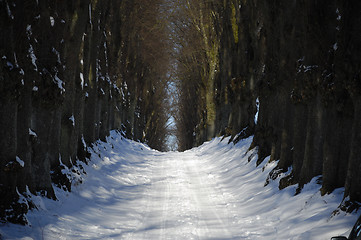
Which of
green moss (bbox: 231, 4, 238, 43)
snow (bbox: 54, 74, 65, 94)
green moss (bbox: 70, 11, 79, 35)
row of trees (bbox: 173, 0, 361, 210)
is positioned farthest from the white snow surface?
green moss (bbox: 231, 4, 238, 43)

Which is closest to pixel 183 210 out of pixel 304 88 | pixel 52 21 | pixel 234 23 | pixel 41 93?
pixel 304 88

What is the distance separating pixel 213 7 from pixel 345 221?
60.3 feet

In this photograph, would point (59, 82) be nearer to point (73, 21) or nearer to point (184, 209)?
point (73, 21)

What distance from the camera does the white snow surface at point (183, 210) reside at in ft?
20.2

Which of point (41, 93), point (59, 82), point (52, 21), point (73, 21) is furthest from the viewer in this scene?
point (73, 21)

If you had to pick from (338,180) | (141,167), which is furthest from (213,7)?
(338,180)

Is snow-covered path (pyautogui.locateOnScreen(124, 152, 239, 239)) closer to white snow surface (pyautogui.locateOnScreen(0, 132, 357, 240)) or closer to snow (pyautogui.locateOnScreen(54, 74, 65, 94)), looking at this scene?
white snow surface (pyautogui.locateOnScreen(0, 132, 357, 240))

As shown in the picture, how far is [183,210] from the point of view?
8.23 meters

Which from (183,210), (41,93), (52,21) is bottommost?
(183,210)

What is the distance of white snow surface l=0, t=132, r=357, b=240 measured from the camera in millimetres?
6156

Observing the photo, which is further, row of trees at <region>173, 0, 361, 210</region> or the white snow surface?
row of trees at <region>173, 0, 361, 210</region>

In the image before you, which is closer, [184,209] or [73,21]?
[184,209]

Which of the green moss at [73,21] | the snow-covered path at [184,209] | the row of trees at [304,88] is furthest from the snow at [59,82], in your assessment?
the row of trees at [304,88]

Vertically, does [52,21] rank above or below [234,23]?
below
